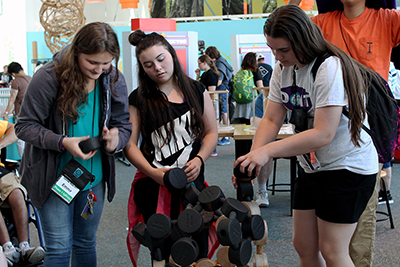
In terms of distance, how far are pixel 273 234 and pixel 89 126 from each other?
6.46 feet

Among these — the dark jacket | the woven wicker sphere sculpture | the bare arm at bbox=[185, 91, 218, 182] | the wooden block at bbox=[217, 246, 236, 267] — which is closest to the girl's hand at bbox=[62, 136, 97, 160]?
the dark jacket

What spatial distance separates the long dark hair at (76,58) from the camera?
1.45 meters

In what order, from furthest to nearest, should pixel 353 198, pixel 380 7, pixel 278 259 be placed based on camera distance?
pixel 278 259 → pixel 380 7 → pixel 353 198

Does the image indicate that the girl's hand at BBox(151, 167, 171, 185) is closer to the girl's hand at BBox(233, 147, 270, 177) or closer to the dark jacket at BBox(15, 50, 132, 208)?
the dark jacket at BBox(15, 50, 132, 208)

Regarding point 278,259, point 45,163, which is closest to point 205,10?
point 278,259

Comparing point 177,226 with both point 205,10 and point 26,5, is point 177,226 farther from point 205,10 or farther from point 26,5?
point 26,5

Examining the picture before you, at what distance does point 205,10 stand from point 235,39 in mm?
3898

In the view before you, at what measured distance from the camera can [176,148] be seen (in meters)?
1.67

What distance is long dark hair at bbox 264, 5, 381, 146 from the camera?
48.0 inches

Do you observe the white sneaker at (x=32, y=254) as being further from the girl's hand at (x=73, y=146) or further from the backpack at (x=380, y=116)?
the backpack at (x=380, y=116)

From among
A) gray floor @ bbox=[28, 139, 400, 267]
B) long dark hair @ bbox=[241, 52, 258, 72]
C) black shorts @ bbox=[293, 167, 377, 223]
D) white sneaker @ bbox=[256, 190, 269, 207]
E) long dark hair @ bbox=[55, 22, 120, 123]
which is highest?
long dark hair @ bbox=[241, 52, 258, 72]

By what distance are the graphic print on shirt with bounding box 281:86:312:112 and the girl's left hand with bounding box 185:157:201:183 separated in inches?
17.9

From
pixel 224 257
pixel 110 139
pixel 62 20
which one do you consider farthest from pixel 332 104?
pixel 62 20

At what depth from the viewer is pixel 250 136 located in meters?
3.02
